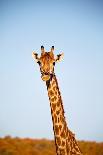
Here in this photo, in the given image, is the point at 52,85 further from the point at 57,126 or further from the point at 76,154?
the point at 76,154

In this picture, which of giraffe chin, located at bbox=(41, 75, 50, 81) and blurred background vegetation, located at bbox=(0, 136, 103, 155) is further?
blurred background vegetation, located at bbox=(0, 136, 103, 155)

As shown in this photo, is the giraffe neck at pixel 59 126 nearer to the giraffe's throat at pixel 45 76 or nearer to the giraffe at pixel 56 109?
the giraffe at pixel 56 109

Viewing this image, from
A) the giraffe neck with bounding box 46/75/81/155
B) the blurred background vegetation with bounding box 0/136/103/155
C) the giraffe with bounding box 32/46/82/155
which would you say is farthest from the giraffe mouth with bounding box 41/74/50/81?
the blurred background vegetation with bounding box 0/136/103/155

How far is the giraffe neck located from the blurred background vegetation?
34.5 feet

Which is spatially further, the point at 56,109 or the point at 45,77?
the point at 56,109

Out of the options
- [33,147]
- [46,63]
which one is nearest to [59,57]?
[46,63]

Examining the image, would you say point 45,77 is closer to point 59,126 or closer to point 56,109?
point 56,109

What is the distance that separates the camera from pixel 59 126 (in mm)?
7402

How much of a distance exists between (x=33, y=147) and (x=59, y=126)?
39.6 feet

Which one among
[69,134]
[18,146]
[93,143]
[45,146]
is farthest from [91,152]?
[69,134]

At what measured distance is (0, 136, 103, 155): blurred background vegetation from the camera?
58.8 ft

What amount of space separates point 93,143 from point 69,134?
12.7m

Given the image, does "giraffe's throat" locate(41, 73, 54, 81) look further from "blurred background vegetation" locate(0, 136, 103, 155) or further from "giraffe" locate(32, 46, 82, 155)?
"blurred background vegetation" locate(0, 136, 103, 155)

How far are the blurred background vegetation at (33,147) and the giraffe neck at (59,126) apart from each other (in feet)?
34.5
